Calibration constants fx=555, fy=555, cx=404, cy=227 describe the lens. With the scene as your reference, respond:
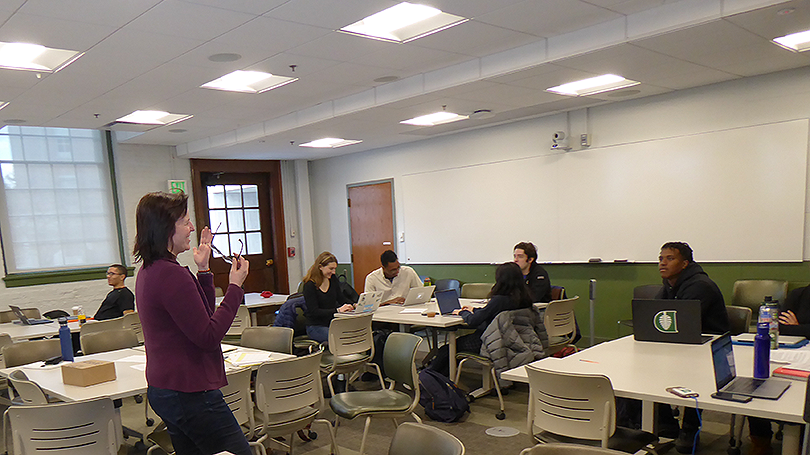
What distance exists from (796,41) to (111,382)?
5.78 metres

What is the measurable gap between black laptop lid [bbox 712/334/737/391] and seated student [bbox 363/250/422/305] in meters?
3.99

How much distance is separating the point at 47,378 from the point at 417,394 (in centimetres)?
236

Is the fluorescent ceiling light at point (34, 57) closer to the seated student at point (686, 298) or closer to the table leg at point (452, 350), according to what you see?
the table leg at point (452, 350)

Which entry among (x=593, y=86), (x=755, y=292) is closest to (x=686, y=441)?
(x=755, y=292)

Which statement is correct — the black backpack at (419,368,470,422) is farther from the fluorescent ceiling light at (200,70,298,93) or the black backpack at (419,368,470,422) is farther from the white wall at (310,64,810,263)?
the white wall at (310,64,810,263)

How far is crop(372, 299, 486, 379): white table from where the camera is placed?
491 cm

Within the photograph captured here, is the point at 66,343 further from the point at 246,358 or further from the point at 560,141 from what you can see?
the point at 560,141

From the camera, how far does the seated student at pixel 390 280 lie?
639 centimetres

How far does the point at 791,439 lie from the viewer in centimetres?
245

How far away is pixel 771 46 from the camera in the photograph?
455 cm

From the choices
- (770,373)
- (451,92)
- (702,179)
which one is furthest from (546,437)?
(702,179)

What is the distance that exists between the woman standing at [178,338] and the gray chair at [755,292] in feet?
17.4

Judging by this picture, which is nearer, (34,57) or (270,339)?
(270,339)

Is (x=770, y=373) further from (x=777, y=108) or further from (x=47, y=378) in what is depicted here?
(x=47, y=378)
